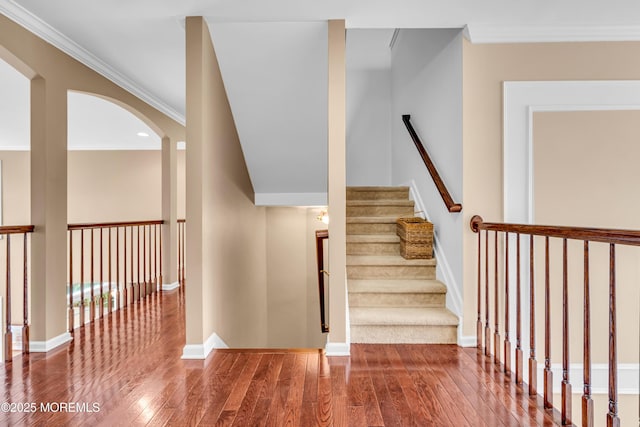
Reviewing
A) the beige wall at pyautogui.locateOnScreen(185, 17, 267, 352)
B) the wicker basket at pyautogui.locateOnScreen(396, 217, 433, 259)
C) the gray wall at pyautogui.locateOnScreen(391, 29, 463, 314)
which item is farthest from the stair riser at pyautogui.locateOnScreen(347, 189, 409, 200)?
the beige wall at pyautogui.locateOnScreen(185, 17, 267, 352)

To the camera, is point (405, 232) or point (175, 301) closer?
point (405, 232)

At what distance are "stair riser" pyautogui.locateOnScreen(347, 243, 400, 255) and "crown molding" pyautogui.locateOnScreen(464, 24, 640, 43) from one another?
6.21 ft

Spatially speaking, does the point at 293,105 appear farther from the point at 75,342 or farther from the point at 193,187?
the point at 75,342

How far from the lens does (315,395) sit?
6.70ft

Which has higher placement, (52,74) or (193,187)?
(52,74)

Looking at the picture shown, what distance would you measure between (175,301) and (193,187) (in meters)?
2.34

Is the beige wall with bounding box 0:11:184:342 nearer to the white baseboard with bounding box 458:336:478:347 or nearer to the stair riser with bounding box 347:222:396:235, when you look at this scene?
the stair riser with bounding box 347:222:396:235

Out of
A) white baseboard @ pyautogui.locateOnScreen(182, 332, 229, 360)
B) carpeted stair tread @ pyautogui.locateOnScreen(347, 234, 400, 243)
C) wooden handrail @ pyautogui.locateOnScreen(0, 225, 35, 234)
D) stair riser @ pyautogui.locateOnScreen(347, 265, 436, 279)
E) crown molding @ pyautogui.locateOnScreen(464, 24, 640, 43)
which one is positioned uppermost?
crown molding @ pyautogui.locateOnScreen(464, 24, 640, 43)

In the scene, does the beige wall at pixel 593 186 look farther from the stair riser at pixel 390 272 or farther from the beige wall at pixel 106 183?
the beige wall at pixel 106 183

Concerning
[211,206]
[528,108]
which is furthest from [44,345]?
[528,108]

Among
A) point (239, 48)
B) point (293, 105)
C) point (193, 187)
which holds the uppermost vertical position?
point (239, 48)

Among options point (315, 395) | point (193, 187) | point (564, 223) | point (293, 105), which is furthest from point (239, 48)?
point (564, 223)

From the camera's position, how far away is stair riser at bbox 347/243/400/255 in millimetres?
3605

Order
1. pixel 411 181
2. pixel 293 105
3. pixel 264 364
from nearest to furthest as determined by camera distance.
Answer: pixel 264 364, pixel 293 105, pixel 411 181
